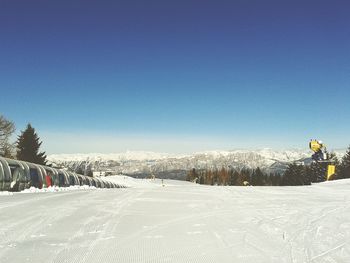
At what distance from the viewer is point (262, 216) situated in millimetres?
9312

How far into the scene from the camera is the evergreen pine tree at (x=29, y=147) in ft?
218

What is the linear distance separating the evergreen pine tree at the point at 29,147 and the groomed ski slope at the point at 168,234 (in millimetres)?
60469

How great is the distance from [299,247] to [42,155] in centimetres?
6819

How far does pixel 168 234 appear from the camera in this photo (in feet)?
23.0

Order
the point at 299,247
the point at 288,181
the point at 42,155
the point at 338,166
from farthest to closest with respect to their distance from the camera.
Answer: the point at 288,181, the point at 338,166, the point at 42,155, the point at 299,247

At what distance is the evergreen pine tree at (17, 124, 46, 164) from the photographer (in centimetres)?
6656

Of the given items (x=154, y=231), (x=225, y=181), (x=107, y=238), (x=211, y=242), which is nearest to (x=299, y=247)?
(x=211, y=242)

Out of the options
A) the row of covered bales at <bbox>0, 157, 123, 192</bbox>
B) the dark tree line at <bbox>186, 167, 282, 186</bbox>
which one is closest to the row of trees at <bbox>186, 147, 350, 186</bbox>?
the dark tree line at <bbox>186, 167, 282, 186</bbox>

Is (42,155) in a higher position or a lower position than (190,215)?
higher

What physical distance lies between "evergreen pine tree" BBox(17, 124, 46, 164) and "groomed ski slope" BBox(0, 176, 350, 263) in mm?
60469

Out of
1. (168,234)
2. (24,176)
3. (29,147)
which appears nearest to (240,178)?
(29,147)

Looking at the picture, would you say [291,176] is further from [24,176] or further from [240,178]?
[24,176]

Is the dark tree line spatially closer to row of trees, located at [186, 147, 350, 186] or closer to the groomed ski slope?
row of trees, located at [186, 147, 350, 186]

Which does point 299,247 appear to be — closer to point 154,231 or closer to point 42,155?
point 154,231
